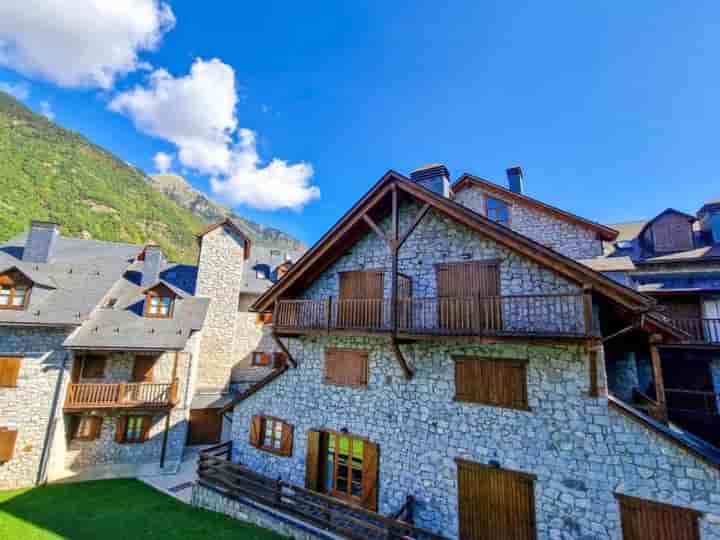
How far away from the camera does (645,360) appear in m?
11.9

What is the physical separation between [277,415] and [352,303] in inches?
217

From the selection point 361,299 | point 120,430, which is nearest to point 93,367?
point 120,430

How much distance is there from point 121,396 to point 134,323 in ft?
11.9

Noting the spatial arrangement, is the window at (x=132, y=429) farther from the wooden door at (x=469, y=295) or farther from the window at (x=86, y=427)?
the wooden door at (x=469, y=295)

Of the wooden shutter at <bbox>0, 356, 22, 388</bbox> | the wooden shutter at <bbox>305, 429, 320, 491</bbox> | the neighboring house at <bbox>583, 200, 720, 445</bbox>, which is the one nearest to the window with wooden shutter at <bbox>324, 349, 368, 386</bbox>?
the wooden shutter at <bbox>305, 429, 320, 491</bbox>

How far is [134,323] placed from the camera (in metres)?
16.9

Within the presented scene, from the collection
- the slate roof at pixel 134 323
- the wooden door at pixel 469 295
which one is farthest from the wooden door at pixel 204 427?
the wooden door at pixel 469 295

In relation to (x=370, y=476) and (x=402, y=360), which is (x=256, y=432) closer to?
(x=370, y=476)

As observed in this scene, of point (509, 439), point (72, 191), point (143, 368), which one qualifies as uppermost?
point (72, 191)

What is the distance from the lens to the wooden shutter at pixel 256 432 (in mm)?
12609

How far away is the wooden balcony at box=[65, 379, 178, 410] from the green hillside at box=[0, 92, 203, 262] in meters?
24.6

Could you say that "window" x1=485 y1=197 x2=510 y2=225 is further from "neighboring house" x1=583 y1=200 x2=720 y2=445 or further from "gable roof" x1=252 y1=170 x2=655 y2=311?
"gable roof" x1=252 y1=170 x2=655 y2=311

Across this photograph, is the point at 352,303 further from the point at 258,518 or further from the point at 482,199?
the point at 482,199

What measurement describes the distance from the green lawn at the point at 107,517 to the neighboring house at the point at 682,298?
1435 centimetres
